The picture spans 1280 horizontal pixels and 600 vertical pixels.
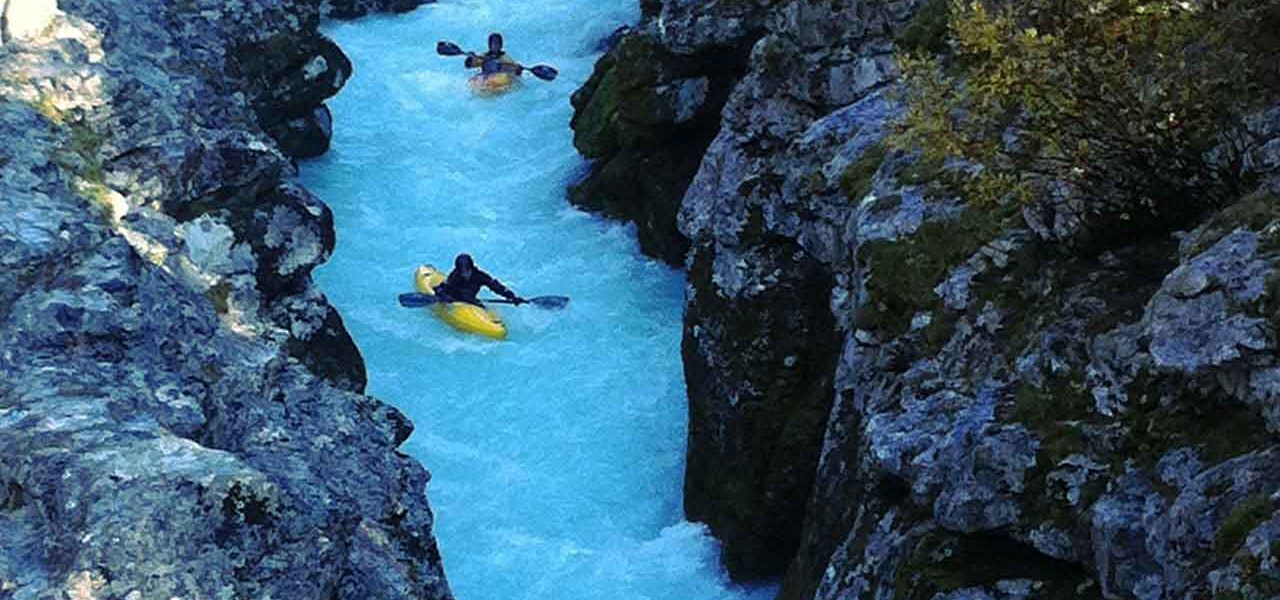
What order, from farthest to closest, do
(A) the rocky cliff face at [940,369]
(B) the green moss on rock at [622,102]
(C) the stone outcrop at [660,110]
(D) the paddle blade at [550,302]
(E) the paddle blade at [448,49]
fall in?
1. (E) the paddle blade at [448,49]
2. (B) the green moss on rock at [622,102]
3. (D) the paddle blade at [550,302]
4. (C) the stone outcrop at [660,110]
5. (A) the rocky cliff face at [940,369]

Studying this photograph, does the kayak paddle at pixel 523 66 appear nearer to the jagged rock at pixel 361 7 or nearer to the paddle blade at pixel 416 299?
the jagged rock at pixel 361 7

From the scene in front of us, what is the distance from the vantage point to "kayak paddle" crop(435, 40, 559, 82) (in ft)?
87.8

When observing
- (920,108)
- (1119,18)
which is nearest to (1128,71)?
(1119,18)

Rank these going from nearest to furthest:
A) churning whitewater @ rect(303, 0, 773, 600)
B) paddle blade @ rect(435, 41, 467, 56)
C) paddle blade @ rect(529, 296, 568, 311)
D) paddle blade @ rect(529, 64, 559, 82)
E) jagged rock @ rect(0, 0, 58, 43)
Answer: jagged rock @ rect(0, 0, 58, 43), churning whitewater @ rect(303, 0, 773, 600), paddle blade @ rect(529, 296, 568, 311), paddle blade @ rect(529, 64, 559, 82), paddle blade @ rect(435, 41, 467, 56)

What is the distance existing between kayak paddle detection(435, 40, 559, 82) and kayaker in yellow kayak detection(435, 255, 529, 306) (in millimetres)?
8132

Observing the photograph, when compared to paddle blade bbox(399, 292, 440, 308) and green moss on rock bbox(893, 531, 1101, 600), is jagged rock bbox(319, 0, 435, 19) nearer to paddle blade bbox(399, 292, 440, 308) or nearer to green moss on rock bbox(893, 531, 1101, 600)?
paddle blade bbox(399, 292, 440, 308)

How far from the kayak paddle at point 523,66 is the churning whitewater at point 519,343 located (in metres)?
0.44

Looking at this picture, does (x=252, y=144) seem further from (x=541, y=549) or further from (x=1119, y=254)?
(x=1119, y=254)

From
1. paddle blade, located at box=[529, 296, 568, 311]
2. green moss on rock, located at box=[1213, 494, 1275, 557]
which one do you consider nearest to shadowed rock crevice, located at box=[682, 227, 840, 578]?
paddle blade, located at box=[529, 296, 568, 311]

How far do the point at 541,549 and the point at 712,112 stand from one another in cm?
798

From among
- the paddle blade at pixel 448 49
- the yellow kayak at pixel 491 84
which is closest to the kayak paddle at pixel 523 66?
the paddle blade at pixel 448 49

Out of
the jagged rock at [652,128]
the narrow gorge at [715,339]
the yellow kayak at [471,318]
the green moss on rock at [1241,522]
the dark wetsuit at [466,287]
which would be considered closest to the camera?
the green moss on rock at [1241,522]

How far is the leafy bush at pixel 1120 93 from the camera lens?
809 cm

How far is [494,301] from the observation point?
19812mm
